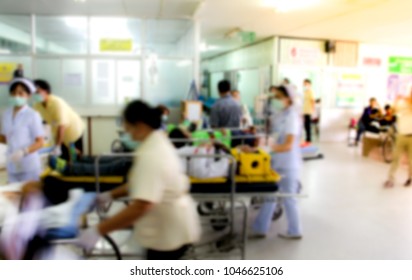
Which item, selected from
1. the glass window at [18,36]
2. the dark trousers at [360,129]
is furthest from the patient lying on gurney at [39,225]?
the dark trousers at [360,129]

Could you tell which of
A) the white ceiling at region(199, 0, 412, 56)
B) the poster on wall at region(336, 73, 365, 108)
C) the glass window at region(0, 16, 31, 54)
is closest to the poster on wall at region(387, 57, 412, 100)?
the white ceiling at region(199, 0, 412, 56)

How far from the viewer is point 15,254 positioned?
1.41 m

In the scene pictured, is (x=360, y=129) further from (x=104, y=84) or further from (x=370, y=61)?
(x=104, y=84)

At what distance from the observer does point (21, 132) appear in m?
2.16

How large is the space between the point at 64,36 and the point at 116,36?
76 centimetres

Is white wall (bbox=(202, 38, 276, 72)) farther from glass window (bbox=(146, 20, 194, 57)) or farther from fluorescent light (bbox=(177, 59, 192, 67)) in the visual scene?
fluorescent light (bbox=(177, 59, 192, 67))

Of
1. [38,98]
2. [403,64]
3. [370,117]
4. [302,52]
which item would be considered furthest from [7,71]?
[370,117]

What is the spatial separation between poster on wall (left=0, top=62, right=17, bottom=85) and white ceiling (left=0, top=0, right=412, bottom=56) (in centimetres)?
69

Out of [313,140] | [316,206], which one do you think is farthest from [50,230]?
[313,140]

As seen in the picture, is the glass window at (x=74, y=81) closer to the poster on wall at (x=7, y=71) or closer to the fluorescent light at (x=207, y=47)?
the poster on wall at (x=7, y=71)

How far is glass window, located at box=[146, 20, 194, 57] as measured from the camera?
5254 mm

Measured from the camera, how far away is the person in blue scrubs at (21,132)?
213 centimetres

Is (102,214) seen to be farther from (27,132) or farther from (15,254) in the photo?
(15,254)

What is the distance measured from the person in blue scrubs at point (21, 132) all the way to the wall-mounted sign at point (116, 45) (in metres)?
3.09
